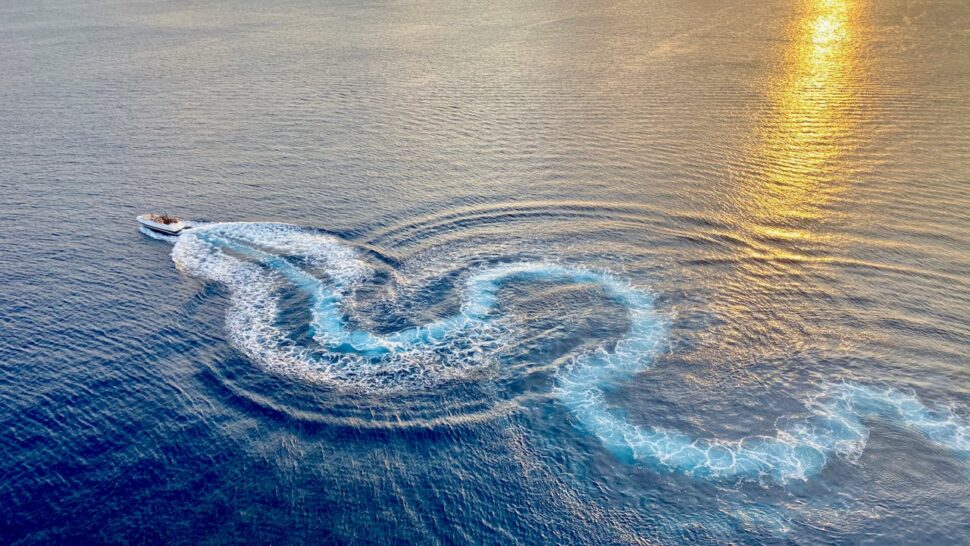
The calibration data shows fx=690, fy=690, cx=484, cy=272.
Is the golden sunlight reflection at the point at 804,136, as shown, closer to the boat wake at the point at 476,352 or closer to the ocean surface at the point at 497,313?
the ocean surface at the point at 497,313

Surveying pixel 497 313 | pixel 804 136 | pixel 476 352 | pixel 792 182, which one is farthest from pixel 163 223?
pixel 804 136

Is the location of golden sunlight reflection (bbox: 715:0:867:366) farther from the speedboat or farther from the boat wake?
the speedboat

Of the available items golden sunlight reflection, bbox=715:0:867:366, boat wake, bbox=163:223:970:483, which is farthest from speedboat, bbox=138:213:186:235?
golden sunlight reflection, bbox=715:0:867:366

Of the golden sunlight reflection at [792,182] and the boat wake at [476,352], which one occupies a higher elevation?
the golden sunlight reflection at [792,182]

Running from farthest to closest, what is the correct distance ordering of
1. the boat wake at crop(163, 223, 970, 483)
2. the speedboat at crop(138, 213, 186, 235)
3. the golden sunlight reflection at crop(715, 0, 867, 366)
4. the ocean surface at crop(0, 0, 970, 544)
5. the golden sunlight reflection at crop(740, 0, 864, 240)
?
the speedboat at crop(138, 213, 186, 235), the golden sunlight reflection at crop(740, 0, 864, 240), the golden sunlight reflection at crop(715, 0, 867, 366), the boat wake at crop(163, 223, 970, 483), the ocean surface at crop(0, 0, 970, 544)

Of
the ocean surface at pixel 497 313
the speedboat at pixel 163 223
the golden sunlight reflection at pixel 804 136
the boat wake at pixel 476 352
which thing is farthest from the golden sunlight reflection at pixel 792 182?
the speedboat at pixel 163 223

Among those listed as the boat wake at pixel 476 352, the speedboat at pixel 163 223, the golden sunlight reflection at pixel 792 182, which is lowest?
the speedboat at pixel 163 223
